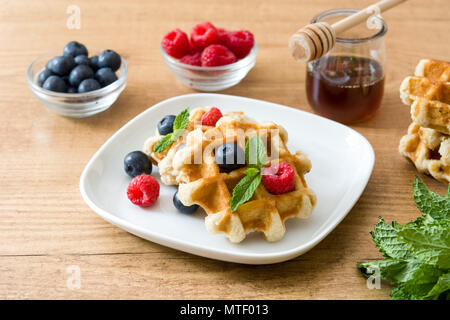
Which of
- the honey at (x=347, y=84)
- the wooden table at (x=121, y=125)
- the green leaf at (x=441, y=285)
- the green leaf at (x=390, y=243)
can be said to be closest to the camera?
the green leaf at (x=441, y=285)

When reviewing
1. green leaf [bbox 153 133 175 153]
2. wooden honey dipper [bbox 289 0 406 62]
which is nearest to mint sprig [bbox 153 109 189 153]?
green leaf [bbox 153 133 175 153]

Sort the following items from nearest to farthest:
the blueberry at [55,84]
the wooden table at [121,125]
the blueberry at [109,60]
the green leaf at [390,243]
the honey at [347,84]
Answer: the green leaf at [390,243] → the wooden table at [121,125] → the honey at [347,84] → the blueberry at [55,84] → the blueberry at [109,60]

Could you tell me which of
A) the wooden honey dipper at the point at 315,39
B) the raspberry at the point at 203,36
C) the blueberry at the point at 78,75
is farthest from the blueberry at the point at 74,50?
the wooden honey dipper at the point at 315,39

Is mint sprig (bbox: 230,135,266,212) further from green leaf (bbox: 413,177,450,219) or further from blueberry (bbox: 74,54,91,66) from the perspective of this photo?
blueberry (bbox: 74,54,91,66)

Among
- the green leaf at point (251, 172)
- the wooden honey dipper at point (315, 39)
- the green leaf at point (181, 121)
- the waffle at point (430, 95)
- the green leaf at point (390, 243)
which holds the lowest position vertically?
the green leaf at point (390, 243)

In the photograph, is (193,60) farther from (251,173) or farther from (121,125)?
(251,173)

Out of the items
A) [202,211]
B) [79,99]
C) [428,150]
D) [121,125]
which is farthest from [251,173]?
[79,99]

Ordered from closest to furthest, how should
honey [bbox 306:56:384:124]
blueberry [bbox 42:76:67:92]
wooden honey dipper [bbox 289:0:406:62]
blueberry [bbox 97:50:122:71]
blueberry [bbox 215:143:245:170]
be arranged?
blueberry [bbox 215:143:245:170] → wooden honey dipper [bbox 289:0:406:62] → honey [bbox 306:56:384:124] → blueberry [bbox 42:76:67:92] → blueberry [bbox 97:50:122:71]

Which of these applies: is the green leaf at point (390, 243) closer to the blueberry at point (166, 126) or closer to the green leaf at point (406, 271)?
the green leaf at point (406, 271)
